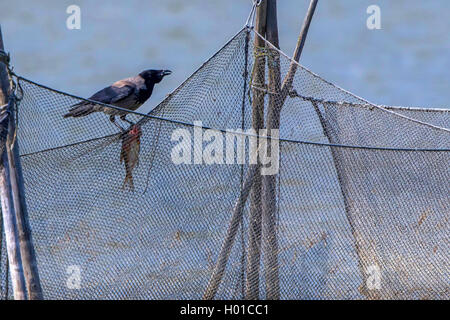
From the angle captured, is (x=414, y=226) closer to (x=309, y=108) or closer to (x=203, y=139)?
(x=309, y=108)

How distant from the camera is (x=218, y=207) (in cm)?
479

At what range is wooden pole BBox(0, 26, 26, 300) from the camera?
3.98m

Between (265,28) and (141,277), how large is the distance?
7.62 feet

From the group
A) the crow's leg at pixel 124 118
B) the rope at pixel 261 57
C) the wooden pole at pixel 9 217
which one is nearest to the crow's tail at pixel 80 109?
the crow's leg at pixel 124 118

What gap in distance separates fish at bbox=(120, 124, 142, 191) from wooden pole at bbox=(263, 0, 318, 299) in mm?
805

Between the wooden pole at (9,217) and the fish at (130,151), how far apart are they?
2.45 ft

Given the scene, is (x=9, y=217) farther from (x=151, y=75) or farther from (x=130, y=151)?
(x=151, y=75)

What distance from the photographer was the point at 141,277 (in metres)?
4.51

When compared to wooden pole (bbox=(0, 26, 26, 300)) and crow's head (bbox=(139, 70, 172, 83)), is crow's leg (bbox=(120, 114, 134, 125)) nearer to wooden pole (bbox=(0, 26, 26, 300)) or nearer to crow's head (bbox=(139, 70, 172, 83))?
wooden pole (bbox=(0, 26, 26, 300))

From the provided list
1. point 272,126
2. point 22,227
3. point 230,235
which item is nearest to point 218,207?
point 230,235

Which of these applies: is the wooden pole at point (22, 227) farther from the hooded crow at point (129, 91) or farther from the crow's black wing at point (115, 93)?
the crow's black wing at point (115, 93)

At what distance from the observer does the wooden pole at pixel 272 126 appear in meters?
4.79

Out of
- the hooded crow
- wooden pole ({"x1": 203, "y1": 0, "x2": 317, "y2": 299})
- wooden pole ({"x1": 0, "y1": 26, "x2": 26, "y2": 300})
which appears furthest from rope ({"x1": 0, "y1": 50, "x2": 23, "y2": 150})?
wooden pole ({"x1": 203, "y1": 0, "x2": 317, "y2": 299})
